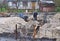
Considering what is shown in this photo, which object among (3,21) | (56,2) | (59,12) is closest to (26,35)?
(3,21)

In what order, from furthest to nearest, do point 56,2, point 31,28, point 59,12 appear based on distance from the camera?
point 56,2
point 59,12
point 31,28

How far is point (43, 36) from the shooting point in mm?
16156

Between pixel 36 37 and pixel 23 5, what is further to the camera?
pixel 23 5

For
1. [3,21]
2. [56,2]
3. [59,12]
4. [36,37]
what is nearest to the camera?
[36,37]

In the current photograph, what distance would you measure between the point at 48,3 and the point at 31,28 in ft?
40.2

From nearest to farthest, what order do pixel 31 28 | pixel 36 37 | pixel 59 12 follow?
pixel 36 37 → pixel 31 28 → pixel 59 12

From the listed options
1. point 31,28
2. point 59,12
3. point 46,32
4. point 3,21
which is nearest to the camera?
point 46,32

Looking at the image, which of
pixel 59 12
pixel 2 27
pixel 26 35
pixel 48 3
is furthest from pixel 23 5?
pixel 26 35

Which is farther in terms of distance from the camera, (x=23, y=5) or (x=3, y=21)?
(x=23, y=5)

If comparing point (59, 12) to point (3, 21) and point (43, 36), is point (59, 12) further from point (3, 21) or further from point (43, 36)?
point (43, 36)

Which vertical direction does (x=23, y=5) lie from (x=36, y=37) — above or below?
below

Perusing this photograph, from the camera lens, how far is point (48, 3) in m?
30.9

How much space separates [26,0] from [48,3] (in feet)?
14.7

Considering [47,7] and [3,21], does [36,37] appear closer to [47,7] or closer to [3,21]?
[3,21]
